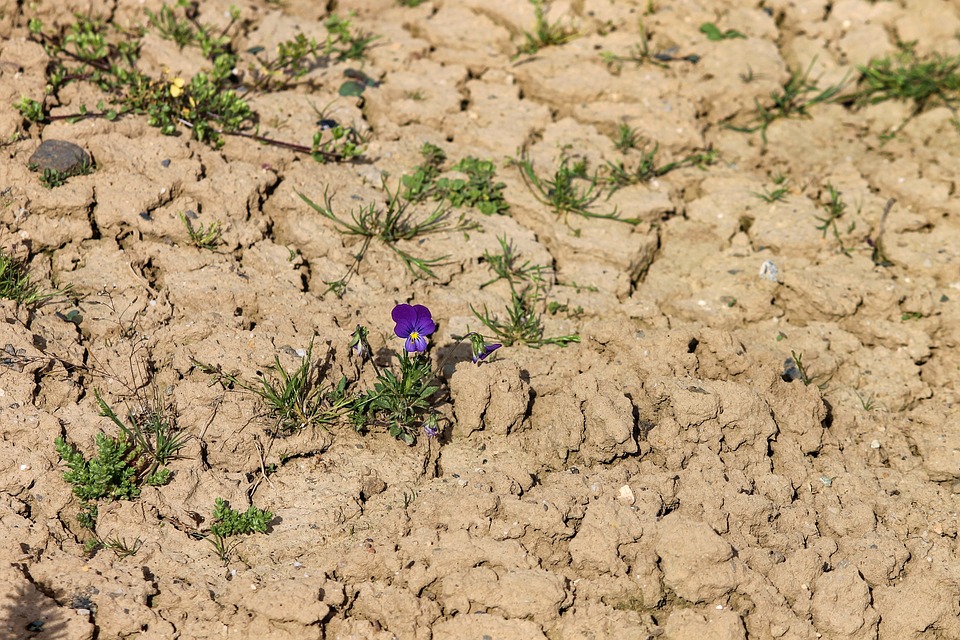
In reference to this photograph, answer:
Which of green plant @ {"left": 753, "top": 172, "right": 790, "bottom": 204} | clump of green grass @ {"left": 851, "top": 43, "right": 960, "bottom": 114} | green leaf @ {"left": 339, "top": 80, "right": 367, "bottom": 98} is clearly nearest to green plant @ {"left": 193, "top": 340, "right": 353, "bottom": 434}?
green leaf @ {"left": 339, "top": 80, "right": 367, "bottom": 98}

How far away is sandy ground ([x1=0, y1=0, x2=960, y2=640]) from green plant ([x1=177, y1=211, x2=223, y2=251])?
6cm

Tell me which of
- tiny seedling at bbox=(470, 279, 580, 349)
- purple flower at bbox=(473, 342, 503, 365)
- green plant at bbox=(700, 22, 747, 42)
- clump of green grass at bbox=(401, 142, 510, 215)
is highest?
green plant at bbox=(700, 22, 747, 42)

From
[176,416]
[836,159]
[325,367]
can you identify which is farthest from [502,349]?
Result: [836,159]

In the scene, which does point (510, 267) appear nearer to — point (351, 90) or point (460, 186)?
point (460, 186)

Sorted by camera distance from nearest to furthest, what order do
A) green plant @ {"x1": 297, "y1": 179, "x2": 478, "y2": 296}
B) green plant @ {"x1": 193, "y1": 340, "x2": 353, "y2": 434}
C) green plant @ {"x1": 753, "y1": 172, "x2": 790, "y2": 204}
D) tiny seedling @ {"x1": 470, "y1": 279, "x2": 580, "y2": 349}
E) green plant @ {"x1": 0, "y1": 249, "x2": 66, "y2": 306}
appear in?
green plant @ {"x1": 193, "y1": 340, "x2": 353, "y2": 434}, green plant @ {"x1": 0, "y1": 249, "x2": 66, "y2": 306}, tiny seedling @ {"x1": 470, "y1": 279, "x2": 580, "y2": 349}, green plant @ {"x1": 297, "y1": 179, "x2": 478, "y2": 296}, green plant @ {"x1": 753, "y1": 172, "x2": 790, "y2": 204}

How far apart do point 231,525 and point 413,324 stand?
1.02 meters

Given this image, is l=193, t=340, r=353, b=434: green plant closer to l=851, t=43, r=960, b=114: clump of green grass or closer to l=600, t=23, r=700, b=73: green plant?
l=600, t=23, r=700, b=73: green plant

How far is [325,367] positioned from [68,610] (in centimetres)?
128

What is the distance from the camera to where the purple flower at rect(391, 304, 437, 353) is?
3.72 m

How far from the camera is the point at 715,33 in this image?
5.88 metres

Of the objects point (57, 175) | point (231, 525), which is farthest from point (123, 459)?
point (57, 175)

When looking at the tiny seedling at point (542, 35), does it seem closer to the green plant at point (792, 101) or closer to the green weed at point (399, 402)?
the green plant at point (792, 101)

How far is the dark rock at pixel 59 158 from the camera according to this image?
4359 mm

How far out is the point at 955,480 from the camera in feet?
12.8
